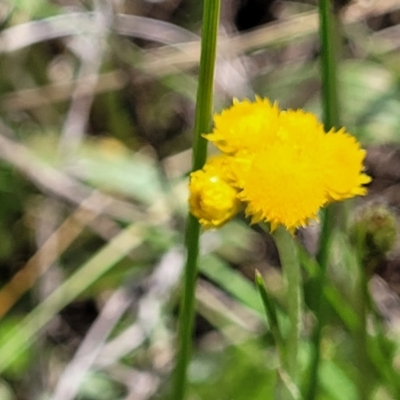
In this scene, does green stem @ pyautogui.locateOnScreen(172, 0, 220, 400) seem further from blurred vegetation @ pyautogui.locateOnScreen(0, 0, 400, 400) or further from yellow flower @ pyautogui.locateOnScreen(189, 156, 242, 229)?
blurred vegetation @ pyautogui.locateOnScreen(0, 0, 400, 400)

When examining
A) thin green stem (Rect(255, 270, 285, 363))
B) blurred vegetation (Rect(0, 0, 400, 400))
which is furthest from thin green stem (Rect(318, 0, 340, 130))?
blurred vegetation (Rect(0, 0, 400, 400))

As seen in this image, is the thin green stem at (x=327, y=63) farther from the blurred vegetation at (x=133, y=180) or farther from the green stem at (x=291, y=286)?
the blurred vegetation at (x=133, y=180)

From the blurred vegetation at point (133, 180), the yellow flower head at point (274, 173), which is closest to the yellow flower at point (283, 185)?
the yellow flower head at point (274, 173)

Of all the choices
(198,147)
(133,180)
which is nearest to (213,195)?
(198,147)

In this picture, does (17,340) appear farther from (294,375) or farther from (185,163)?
(294,375)

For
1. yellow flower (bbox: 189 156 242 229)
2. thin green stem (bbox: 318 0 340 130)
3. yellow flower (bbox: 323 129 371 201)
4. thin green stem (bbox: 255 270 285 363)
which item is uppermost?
thin green stem (bbox: 318 0 340 130)

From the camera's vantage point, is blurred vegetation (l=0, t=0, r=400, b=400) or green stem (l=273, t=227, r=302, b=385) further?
blurred vegetation (l=0, t=0, r=400, b=400)

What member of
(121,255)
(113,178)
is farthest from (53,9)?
(121,255)

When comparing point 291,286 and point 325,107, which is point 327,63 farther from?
point 291,286
